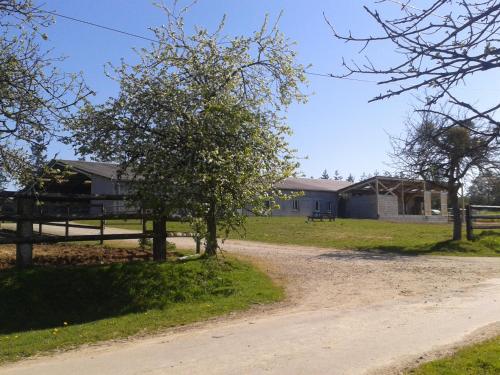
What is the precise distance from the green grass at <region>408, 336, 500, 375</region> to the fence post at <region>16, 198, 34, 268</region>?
7.91m

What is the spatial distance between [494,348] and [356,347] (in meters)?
1.58

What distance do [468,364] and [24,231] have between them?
8476mm

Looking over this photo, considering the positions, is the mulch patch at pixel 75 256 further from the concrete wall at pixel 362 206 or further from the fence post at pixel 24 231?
the concrete wall at pixel 362 206

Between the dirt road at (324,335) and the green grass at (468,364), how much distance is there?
33cm

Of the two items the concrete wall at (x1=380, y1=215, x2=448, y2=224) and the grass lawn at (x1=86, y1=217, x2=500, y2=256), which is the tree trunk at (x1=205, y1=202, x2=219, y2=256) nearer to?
the grass lawn at (x1=86, y1=217, x2=500, y2=256)

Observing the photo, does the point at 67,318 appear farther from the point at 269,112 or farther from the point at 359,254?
the point at 359,254

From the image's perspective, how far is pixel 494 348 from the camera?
20.6 ft

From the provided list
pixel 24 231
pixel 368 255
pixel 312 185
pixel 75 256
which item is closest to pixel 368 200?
pixel 312 185

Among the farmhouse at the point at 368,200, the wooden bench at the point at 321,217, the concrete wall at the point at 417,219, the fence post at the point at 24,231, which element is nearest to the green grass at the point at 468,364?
the fence post at the point at 24,231

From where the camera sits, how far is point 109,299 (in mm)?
10000

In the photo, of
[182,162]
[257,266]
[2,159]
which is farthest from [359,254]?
[2,159]

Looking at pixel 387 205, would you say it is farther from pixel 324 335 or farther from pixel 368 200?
pixel 324 335

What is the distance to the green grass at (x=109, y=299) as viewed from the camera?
26.7 feet

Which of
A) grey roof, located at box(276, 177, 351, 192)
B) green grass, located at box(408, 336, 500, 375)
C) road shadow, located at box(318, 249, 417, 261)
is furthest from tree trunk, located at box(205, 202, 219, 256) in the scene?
grey roof, located at box(276, 177, 351, 192)
